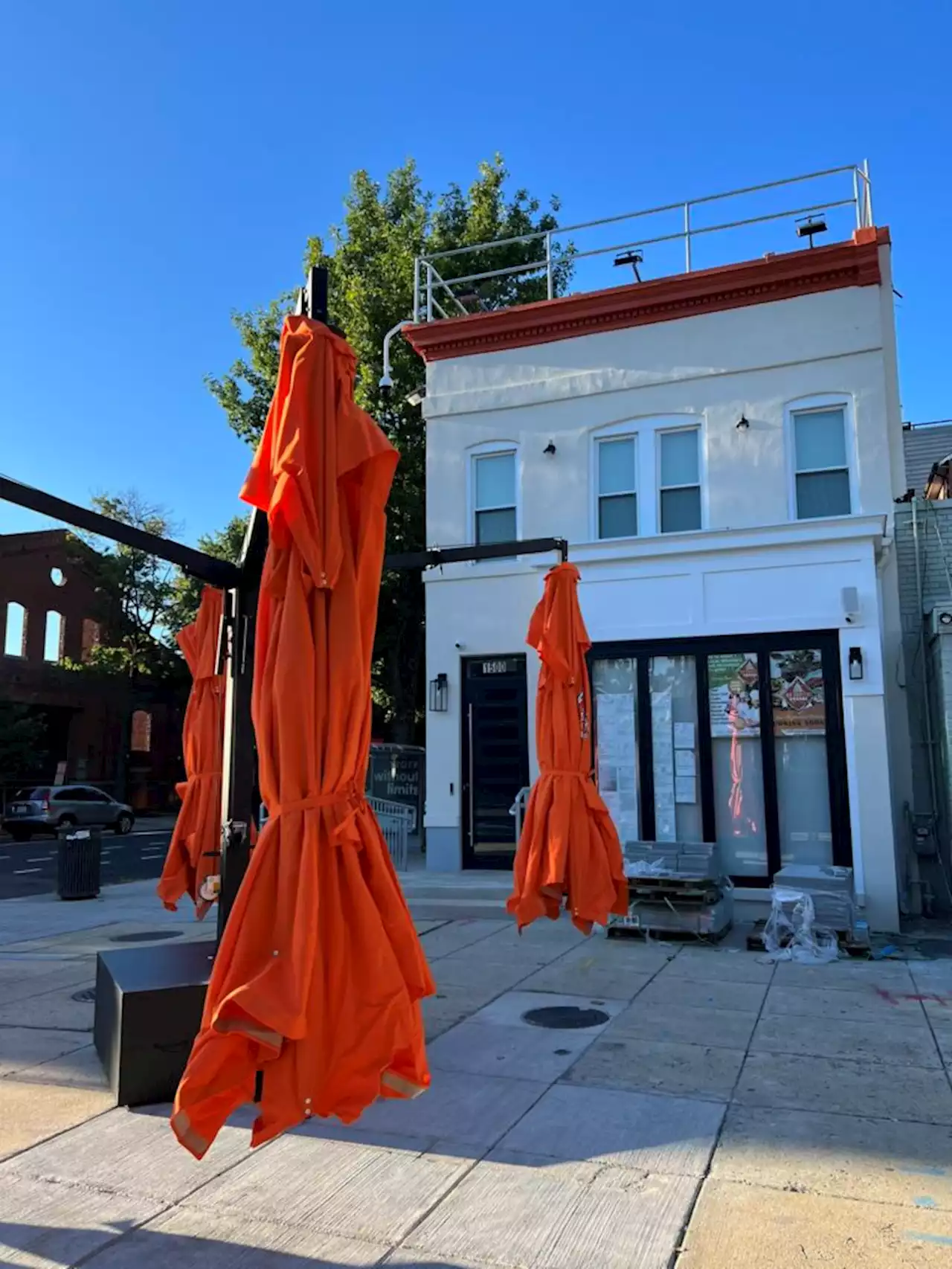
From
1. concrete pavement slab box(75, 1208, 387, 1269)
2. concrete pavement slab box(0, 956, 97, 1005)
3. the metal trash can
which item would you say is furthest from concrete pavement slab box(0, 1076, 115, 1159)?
the metal trash can

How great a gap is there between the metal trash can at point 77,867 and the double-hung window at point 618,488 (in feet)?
27.0

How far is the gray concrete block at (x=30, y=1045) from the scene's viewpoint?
5246mm

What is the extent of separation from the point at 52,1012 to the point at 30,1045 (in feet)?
2.80

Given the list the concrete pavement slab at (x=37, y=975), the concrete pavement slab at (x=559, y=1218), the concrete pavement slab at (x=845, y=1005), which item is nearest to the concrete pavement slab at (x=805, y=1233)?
the concrete pavement slab at (x=559, y=1218)

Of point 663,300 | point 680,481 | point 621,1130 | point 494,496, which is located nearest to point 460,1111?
point 621,1130

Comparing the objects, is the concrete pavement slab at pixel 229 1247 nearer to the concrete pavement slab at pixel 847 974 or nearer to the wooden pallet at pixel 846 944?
the concrete pavement slab at pixel 847 974

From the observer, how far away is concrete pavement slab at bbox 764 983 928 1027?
620cm

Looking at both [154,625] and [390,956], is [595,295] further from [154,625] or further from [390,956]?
[154,625]

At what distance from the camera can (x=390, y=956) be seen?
3438 millimetres

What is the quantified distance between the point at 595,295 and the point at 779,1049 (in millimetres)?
9541

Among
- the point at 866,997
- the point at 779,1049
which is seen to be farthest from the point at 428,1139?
the point at 866,997

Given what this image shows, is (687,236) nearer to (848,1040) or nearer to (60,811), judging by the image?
(848,1040)

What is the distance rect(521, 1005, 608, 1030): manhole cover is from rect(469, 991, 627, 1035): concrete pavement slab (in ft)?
0.09

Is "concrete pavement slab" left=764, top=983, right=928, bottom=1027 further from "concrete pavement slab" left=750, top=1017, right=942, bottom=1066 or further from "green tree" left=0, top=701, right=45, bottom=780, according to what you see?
"green tree" left=0, top=701, right=45, bottom=780
